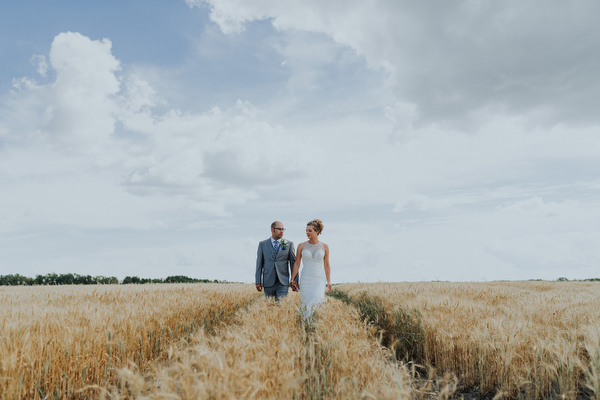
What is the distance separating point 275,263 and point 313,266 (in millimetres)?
1016

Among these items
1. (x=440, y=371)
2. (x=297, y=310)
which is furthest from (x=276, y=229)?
(x=440, y=371)

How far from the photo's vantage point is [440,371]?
5992 millimetres

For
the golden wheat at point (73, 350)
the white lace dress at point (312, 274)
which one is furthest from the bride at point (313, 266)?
the golden wheat at point (73, 350)

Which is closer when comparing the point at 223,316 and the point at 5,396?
the point at 5,396

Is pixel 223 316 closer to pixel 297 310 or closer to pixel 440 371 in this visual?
pixel 297 310

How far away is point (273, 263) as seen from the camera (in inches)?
355

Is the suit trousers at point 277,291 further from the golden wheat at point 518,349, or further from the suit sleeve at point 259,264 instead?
the golden wheat at point 518,349

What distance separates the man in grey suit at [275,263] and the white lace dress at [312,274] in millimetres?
614

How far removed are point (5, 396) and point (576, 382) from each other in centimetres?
644

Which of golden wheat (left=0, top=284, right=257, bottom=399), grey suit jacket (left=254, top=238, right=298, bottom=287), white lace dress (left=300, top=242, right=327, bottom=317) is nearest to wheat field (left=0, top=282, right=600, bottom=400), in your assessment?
golden wheat (left=0, top=284, right=257, bottom=399)

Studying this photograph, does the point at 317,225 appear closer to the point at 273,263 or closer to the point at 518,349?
the point at 273,263

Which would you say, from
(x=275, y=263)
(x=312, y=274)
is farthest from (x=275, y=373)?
(x=275, y=263)

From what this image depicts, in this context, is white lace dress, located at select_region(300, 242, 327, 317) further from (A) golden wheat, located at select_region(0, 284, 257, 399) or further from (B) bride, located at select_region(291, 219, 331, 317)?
(A) golden wheat, located at select_region(0, 284, 257, 399)

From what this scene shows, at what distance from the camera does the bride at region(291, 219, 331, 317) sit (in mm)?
8445
